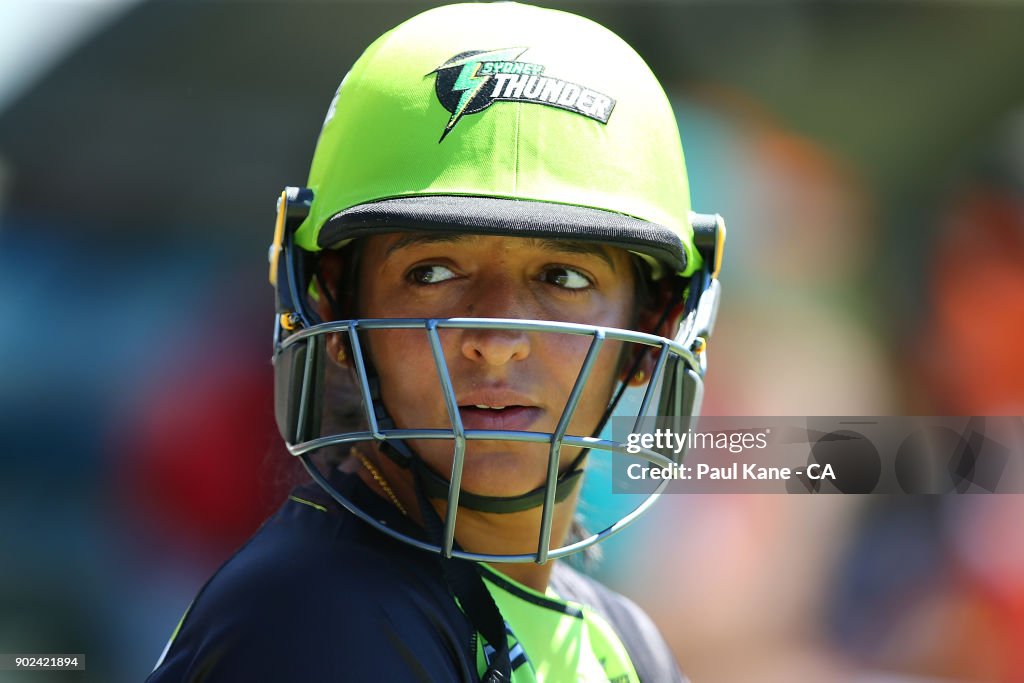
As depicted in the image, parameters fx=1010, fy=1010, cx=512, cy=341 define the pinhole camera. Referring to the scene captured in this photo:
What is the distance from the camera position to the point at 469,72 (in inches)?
68.5

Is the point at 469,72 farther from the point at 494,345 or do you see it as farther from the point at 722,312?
the point at 722,312

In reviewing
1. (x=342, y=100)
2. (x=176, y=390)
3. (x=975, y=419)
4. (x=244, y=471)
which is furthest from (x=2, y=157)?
(x=975, y=419)

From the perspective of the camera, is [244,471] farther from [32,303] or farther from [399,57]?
[399,57]

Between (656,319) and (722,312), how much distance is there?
2.46 m

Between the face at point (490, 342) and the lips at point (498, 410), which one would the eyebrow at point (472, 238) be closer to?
the face at point (490, 342)

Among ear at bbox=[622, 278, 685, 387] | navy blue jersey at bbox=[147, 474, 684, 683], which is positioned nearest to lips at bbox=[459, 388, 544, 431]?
navy blue jersey at bbox=[147, 474, 684, 683]

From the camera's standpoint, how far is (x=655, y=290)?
199 cm

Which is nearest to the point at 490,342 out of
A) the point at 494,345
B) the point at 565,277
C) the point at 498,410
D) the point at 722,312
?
the point at 494,345

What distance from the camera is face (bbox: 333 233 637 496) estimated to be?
5.26 feet

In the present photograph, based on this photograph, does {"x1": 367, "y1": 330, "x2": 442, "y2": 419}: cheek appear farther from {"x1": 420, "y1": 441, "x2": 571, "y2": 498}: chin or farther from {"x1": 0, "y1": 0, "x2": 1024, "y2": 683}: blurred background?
{"x1": 0, "y1": 0, "x2": 1024, "y2": 683}: blurred background

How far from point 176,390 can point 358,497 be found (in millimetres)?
2493

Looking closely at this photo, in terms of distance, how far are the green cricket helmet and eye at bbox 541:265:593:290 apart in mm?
98

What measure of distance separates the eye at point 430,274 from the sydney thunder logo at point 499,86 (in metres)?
0.22


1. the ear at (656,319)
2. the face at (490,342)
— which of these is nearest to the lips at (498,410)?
the face at (490,342)
